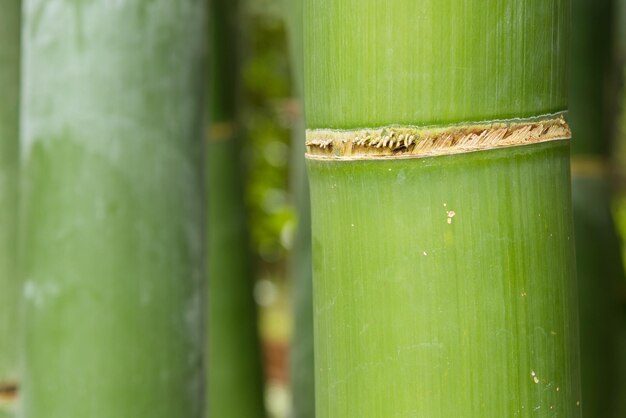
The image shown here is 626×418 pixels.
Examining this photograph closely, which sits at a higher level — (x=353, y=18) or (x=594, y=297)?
(x=353, y=18)

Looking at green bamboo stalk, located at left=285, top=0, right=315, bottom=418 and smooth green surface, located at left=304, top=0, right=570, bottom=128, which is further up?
smooth green surface, located at left=304, top=0, right=570, bottom=128

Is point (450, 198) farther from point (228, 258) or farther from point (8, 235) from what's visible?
point (228, 258)

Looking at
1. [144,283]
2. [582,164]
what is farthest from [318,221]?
[582,164]

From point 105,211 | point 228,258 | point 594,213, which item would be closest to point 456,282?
point 105,211

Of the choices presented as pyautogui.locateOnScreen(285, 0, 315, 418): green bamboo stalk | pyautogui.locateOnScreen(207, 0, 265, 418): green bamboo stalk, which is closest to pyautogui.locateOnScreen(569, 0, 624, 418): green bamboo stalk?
pyautogui.locateOnScreen(285, 0, 315, 418): green bamboo stalk

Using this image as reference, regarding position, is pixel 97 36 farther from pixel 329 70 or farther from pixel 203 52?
pixel 329 70

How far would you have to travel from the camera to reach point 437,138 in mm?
400

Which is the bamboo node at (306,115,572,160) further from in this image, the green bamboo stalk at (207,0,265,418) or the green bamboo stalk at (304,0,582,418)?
the green bamboo stalk at (207,0,265,418)

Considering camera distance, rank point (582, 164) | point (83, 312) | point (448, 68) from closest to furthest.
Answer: point (448, 68), point (83, 312), point (582, 164)

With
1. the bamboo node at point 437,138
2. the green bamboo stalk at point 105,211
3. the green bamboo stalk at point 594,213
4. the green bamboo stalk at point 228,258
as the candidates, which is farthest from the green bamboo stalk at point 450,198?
the green bamboo stalk at point 228,258

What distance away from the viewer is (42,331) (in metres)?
0.57

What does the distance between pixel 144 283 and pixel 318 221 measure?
17cm

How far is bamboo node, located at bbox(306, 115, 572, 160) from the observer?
0.40 metres

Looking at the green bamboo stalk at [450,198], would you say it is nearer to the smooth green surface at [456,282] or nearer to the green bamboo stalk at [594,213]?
the smooth green surface at [456,282]
